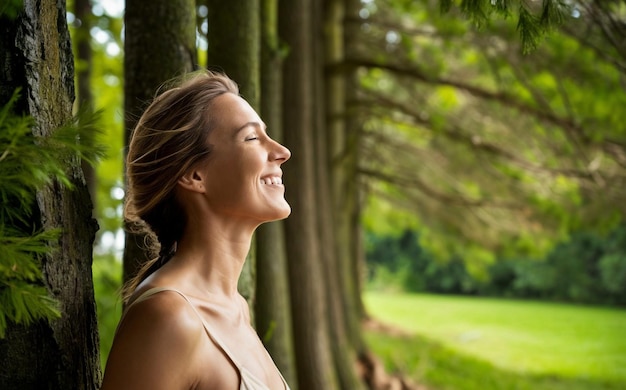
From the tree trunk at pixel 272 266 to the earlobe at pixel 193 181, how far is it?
300cm

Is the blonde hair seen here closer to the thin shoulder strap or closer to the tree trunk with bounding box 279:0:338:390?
the thin shoulder strap

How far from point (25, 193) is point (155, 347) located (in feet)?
1.52

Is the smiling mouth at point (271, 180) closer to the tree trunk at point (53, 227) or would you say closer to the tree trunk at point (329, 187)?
the tree trunk at point (53, 227)

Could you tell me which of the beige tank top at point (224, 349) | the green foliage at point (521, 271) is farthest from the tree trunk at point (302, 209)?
the green foliage at point (521, 271)

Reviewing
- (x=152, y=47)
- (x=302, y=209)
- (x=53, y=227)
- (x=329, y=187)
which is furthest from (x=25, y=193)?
(x=329, y=187)

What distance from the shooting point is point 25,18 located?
1792 millimetres

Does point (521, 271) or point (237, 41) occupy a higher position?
point (237, 41)

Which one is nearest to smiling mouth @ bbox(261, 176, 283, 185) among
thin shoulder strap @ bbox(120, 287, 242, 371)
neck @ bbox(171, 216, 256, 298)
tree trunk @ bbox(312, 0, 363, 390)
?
neck @ bbox(171, 216, 256, 298)

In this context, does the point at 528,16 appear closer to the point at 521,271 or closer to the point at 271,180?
the point at 271,180

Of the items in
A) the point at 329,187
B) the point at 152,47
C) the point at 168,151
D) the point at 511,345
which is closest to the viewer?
the point at 168,151

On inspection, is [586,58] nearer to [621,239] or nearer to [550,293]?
[621,239]

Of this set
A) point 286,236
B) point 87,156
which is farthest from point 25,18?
point 286,236

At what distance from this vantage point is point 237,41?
378cm

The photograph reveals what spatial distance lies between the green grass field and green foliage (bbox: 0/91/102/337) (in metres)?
9.53
